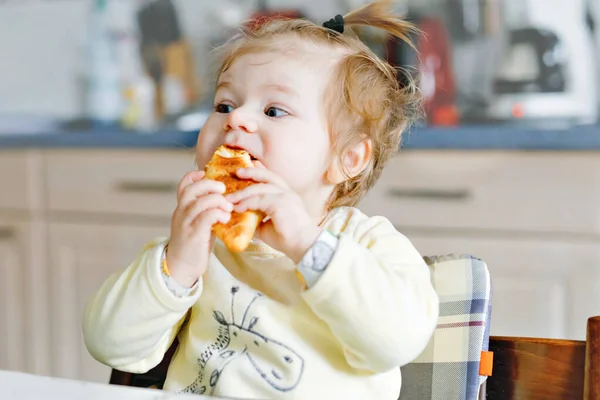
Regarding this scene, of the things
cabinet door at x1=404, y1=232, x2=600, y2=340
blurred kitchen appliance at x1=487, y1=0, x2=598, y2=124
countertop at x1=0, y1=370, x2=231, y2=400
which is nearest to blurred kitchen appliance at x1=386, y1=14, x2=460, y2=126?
blurred kitchen appliance at x1=487, y1=0, x2=598, y2=124

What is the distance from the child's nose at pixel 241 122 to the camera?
0.84 m

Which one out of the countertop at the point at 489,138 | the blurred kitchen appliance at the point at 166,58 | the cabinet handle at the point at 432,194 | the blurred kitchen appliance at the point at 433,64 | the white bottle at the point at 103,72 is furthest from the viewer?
the white bottle at the point at 103,72

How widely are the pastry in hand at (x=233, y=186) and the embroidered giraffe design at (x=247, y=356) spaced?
0.11 metres

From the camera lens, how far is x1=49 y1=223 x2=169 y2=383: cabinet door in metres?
2.23

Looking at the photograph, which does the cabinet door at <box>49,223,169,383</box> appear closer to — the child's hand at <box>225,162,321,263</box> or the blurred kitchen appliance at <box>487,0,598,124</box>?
the blurred kitchen appliance at <box>487,0,598,124</box>

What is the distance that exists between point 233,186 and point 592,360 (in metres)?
0.38

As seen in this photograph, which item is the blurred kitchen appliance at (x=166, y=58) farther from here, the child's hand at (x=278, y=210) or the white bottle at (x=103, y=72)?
the child's hand at (x=278, y=210)

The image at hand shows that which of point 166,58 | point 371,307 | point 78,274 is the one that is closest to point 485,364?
point 371,307

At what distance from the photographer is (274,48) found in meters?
0.90

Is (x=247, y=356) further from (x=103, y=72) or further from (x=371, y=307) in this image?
(x=103, y=72)

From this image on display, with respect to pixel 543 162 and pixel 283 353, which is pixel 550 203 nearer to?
pixel 543 162

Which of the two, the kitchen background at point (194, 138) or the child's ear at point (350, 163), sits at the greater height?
the kitchen background at point (194, 138)

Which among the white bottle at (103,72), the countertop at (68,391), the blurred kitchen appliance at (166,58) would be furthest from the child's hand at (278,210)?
the white bottle at (103,72)

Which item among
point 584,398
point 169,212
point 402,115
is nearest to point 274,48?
point 402,115
